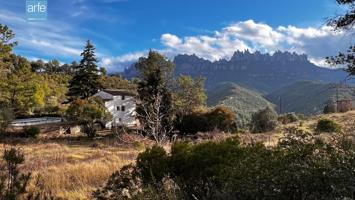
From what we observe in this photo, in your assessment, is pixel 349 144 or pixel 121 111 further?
pixel 121 111

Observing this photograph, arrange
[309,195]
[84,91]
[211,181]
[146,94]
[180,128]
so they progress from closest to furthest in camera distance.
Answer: [309,195]
[211,181]
[180,128]
[146,94]
[84,91]

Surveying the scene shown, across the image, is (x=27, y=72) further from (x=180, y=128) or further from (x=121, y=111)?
(x=180, y=128)

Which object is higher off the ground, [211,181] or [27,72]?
[27,72]

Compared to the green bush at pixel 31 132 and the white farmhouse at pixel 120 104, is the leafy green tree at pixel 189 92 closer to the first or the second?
the white farmhouse at pixel 120 104

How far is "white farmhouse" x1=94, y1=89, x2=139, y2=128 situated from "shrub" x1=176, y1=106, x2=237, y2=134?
15.9 metres

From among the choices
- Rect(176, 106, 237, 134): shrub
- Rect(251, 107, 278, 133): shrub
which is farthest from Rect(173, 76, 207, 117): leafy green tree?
Rect(176, 106, 237, 134): shrub

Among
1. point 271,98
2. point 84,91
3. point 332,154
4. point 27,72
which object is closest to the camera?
point 332,154

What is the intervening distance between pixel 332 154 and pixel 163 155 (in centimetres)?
347

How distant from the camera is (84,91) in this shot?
5409cm

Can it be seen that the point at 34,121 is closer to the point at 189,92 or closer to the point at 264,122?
the point at 189,92

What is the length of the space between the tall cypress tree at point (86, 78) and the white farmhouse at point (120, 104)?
6.25 feet

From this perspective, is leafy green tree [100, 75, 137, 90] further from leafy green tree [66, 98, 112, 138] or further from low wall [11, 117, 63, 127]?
Answer: leafy green tree [66, 98, 112, 138]

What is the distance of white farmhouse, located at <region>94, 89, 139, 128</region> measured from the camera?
5306 centimetres

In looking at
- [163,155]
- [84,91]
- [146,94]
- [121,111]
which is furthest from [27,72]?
[163,155]
